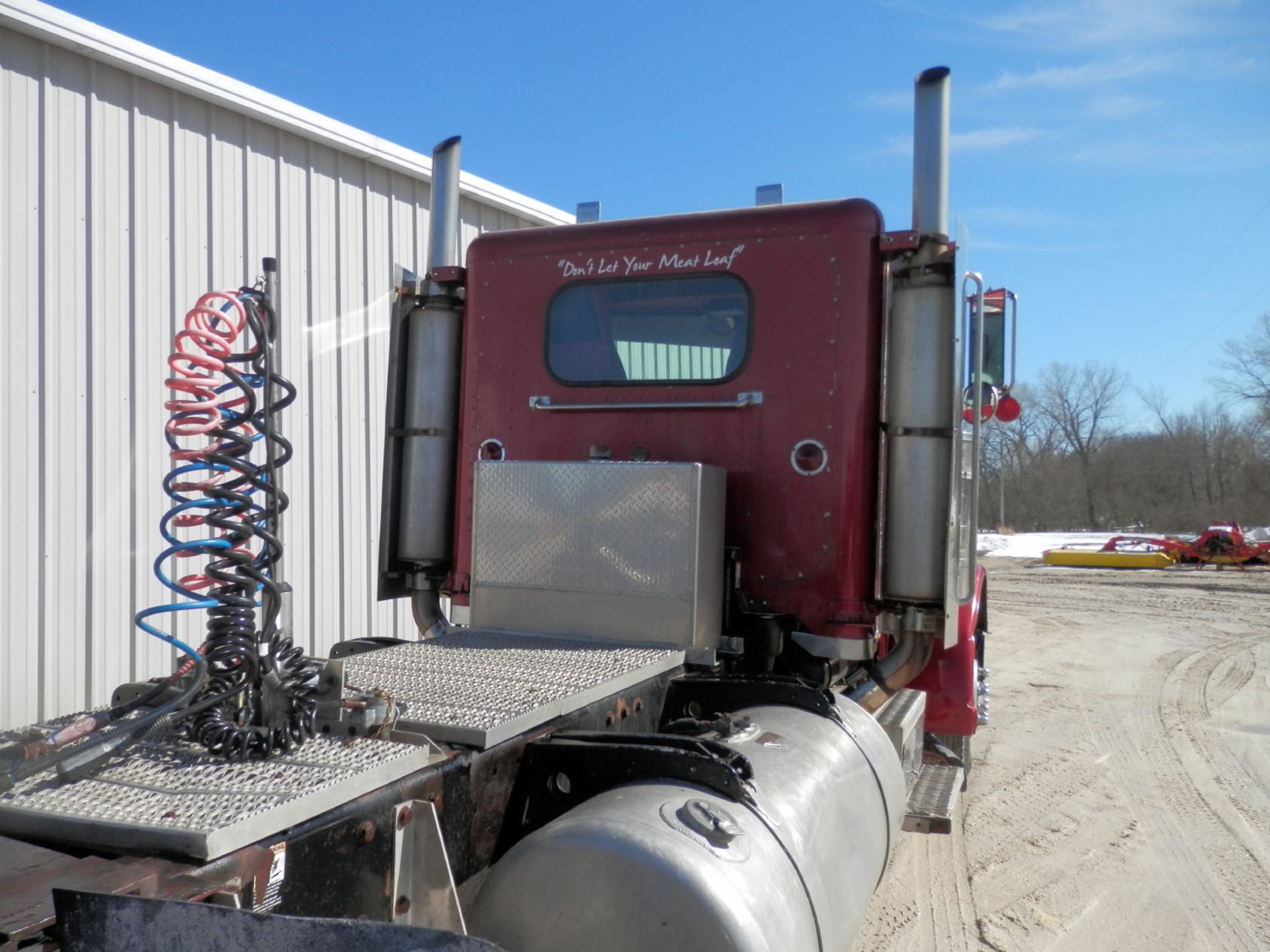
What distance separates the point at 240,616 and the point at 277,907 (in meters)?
0.71

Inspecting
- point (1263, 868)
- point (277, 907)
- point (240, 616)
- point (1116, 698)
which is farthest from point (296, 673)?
point (1116, 698)

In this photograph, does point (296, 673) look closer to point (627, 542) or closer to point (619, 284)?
point (627, 542)

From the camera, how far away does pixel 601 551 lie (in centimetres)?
341

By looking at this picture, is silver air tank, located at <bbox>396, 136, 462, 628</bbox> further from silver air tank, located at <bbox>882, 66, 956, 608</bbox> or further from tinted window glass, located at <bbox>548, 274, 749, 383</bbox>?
silver air tank, located at <bbox>882, 66, 956, 608</bbox>

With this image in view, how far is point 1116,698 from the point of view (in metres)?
9.02

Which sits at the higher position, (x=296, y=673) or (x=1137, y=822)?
(x=296, y=673)

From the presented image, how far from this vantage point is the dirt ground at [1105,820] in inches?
163

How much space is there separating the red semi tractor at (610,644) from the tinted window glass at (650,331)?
0.01 meters

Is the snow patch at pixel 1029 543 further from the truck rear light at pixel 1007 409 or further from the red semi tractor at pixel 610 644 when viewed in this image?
the red semi tractor at pixel 610 644

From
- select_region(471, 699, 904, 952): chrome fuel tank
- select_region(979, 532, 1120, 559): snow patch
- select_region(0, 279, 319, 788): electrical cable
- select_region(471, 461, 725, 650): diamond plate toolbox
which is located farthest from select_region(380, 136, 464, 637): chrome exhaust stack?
select_region(979, 532, 1120, 559): snow patch

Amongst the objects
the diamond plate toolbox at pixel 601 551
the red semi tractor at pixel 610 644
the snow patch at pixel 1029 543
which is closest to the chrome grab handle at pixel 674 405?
the red semi tractor at pixel 610 644

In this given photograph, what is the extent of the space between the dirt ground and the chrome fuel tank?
1947 mm

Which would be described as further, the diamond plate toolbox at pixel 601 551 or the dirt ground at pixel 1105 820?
the dirt ground at pixel 1105 820

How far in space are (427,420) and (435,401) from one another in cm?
9
